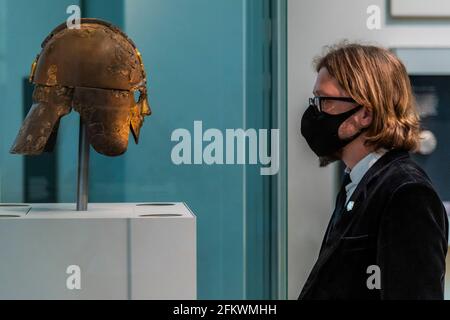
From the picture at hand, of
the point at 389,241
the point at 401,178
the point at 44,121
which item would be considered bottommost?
the point at 389,241

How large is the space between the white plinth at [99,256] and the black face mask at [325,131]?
43 centimetres

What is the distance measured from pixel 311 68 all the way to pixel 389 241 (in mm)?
1064

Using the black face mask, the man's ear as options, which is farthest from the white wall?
the man's ear

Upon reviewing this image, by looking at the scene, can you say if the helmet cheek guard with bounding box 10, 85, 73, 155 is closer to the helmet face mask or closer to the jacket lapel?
the helmet face mask

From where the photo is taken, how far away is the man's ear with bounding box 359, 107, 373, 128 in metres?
1.96

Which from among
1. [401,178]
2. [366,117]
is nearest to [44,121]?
[366,117]

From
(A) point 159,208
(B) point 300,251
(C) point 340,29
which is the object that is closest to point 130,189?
(A) point 159,208

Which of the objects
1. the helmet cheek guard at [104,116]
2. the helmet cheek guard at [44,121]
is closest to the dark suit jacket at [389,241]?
the helmet cheek guard at [104,116]

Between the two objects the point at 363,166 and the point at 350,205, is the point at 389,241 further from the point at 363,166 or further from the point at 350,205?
the point at 363,166

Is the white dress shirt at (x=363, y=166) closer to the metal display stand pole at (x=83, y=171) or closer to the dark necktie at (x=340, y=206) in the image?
the dark necktie at (x=340, y=206)

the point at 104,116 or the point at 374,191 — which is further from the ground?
the point at 104,116

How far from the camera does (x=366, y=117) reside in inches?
78.2

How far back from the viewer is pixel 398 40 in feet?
8.59

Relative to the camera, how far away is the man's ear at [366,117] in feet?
6.44
